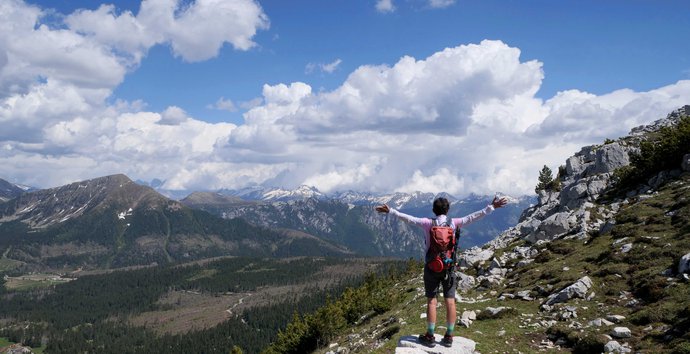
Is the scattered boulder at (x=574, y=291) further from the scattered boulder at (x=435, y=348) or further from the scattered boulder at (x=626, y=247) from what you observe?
the scattered boulder at (x=435, y=348)

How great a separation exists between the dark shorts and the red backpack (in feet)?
1.03

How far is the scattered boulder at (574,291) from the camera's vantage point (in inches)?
1038

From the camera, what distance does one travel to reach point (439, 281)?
16156mm

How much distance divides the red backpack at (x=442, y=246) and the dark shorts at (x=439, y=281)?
0.31m

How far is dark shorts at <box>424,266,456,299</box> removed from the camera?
15.9 metres

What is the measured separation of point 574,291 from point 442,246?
16566mm

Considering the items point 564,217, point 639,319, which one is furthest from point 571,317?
point 564,217

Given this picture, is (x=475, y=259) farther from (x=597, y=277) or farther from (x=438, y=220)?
(x=438, y=220)

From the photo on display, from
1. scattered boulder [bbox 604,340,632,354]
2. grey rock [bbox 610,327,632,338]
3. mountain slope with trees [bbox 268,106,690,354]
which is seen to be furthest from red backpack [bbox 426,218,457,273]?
grey rock [bbox 610,327,632,338]

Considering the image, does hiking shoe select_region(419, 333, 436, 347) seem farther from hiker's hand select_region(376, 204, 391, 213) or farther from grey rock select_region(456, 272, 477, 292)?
grey rock select_region(456, 272, 477, 292)

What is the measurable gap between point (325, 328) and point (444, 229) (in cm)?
5960

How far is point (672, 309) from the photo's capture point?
2038cm

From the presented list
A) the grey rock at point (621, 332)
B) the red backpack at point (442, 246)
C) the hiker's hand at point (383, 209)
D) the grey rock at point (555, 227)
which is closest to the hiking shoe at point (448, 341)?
the red backpack at point (442, 246)

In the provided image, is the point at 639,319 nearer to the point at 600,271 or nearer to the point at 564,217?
the point at 600,271
